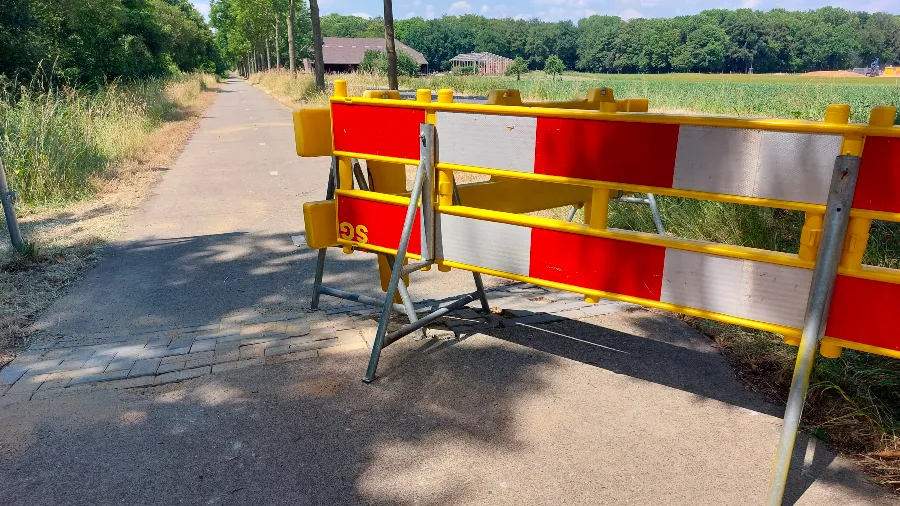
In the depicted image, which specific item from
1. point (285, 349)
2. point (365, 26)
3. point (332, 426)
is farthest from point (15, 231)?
point (365, 26)

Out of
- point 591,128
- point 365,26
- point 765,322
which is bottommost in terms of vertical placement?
point 765,322

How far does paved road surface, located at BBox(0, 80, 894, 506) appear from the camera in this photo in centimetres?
253

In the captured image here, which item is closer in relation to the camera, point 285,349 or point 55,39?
point 285,349

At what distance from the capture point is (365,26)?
565ft

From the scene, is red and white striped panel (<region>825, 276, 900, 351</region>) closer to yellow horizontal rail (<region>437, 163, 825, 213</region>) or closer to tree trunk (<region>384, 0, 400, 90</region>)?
yellow horizontal rail (<region>437, 163, 825, 213</region>)

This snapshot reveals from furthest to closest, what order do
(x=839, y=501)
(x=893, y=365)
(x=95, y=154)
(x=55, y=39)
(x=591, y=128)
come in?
(x=55, y=39)
(x=95, y=154)
(x=893, y=365)
(x=591, y=128)
(x=839, y=501)

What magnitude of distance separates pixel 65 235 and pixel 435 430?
553cm

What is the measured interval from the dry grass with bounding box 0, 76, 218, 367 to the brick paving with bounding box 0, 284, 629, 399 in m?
0.36

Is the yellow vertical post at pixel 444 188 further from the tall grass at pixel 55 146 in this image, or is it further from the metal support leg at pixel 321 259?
the tall grass at pixel 55 146

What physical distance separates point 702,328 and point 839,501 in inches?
69.1

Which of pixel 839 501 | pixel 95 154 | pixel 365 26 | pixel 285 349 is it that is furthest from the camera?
pixel 365 26

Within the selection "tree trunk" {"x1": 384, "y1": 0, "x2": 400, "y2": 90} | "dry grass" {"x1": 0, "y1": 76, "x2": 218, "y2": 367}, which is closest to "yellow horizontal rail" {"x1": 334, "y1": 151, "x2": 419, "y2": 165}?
"dry grass" {"x1": 0, "y1": 76, "x2": 218, "y2": 367}

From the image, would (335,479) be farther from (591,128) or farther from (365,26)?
(365,26)

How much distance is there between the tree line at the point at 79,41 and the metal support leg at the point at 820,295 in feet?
37.3
